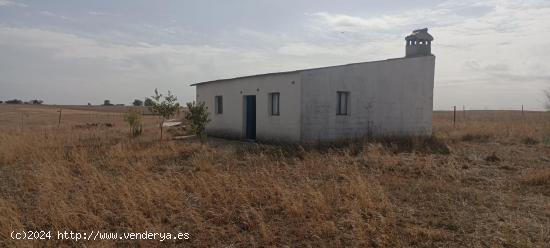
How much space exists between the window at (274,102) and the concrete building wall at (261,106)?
0.19 meters

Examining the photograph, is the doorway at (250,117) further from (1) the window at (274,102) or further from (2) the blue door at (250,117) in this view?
(1) the window at (274,102)

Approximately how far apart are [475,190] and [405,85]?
10.5m

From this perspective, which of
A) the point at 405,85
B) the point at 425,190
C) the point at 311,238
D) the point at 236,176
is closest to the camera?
the point at 311,238

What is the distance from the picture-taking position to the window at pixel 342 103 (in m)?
16.0

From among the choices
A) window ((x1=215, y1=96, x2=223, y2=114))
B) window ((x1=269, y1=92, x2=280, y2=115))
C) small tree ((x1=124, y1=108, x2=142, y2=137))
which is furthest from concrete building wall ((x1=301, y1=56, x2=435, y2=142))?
small tree ((x1=124, y1=108, x2=142, y2=137))

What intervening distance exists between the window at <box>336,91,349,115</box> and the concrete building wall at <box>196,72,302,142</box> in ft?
6.52

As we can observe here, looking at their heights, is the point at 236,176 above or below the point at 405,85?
below

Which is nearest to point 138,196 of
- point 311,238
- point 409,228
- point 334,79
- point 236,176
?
point 236,176

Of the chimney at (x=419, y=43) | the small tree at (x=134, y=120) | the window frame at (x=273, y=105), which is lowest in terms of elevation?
the small tree at (x=134, y=120)

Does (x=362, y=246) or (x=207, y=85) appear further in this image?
(x=207, y=85)

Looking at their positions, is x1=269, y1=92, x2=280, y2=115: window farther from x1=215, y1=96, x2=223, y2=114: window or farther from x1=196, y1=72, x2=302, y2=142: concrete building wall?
x1=215, y1=96, x2=223, y2=114: window

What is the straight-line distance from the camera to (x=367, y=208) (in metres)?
6.22

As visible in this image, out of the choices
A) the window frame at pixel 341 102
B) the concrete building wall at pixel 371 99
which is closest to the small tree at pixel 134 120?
the concrete building wall at pixel 371 99

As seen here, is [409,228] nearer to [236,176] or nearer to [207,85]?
[236,176]
